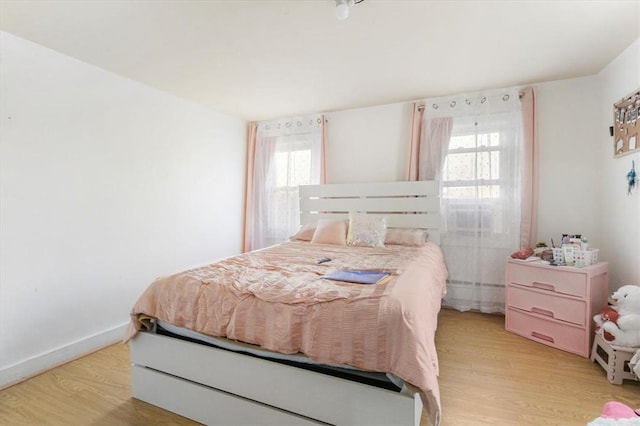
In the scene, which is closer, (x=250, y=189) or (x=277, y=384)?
(x=277, y=384)

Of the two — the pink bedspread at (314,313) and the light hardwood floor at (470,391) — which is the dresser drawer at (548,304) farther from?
the pink bedspread at (314,313)

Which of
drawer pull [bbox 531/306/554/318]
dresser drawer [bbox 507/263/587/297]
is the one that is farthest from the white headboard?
drawer pull [bbox 531/306/554/318]

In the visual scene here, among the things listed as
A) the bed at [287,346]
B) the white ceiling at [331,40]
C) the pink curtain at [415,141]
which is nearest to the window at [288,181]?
the white ceiling at [331,40]

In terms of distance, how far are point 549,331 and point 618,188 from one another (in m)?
1.37

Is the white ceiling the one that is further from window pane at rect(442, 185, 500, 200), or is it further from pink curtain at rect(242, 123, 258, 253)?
pink curtain at rect(242, 123, 258, 253)

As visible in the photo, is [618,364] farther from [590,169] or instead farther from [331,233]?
[331,233]

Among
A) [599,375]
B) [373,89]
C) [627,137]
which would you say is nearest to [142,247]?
[373,89]

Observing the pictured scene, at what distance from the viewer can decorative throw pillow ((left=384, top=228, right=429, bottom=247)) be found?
10.1ft

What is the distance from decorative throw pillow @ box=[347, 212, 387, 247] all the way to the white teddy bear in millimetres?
1769

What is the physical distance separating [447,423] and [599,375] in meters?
1.30

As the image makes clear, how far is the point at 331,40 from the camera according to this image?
7.41ft

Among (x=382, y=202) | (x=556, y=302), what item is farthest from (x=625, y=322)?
(x=382, y=202)

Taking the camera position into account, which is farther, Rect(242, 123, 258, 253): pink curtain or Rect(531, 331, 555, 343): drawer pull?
Rect(242, 123, 258, 253): pink curtain

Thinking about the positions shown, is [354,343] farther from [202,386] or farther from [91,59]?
[91,59]
